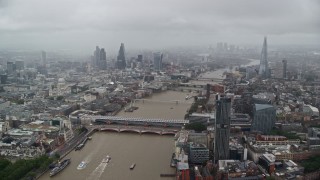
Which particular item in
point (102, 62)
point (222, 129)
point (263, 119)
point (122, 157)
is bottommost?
point (122, 157)

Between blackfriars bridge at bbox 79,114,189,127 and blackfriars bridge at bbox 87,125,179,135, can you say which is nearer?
blackfriars bridge at bbox 87,125,179,135

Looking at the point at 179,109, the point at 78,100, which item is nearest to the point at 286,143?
the point at 179,109

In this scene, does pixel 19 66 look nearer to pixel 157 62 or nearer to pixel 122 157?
pixel 157 62

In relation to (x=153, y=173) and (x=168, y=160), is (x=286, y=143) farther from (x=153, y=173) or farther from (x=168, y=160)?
(x=153, y=173)

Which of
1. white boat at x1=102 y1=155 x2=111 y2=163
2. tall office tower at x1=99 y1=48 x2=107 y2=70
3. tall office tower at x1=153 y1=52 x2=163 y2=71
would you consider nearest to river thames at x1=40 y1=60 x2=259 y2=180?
white boat at x1=102 y1=155 x2=111 y2=163

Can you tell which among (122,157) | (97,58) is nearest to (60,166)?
(122,157)

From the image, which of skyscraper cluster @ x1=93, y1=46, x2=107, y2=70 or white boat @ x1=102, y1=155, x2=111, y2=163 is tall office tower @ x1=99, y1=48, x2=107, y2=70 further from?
white boat @ x1=102, y1=155, x2=111, y2=163

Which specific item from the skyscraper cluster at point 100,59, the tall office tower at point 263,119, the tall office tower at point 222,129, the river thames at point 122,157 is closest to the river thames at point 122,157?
the river thames at point 122,157
